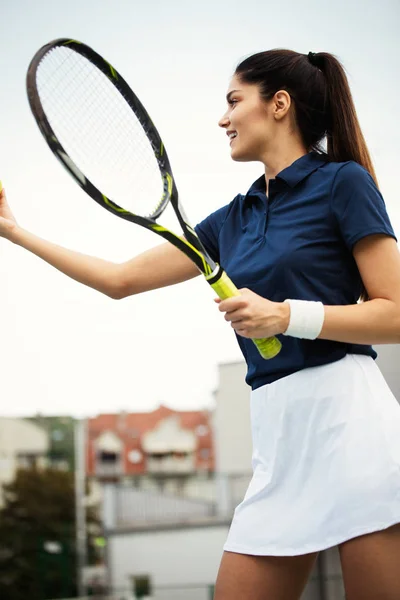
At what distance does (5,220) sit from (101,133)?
226mm

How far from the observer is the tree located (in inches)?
499

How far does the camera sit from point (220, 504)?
1316cm

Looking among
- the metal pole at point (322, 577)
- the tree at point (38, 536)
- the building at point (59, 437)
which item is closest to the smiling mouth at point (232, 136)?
the metal pole at point (322, 577)

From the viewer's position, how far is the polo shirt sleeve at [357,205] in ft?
Answer: 3.97

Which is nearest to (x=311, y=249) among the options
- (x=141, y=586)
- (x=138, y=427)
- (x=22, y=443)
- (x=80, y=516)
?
(x=141, y=586)

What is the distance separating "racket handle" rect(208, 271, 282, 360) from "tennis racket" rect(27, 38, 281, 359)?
0.04 m

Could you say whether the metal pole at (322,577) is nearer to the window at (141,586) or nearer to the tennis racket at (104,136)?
the tennis racket at (104,136)

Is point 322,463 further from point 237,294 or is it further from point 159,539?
point 159,539

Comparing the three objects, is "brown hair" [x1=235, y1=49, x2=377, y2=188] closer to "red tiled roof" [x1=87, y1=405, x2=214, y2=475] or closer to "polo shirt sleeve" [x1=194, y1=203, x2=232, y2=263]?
"polo shirt sleeve" [x1=194, y1=203, x2=232, y2=263]

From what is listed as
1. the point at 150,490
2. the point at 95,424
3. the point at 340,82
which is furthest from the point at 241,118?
the point at 95,424

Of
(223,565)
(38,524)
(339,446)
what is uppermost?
(339,446)

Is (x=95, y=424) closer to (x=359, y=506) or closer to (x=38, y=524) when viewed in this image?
(x=38, y=524)

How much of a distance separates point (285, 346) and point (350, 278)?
138mm

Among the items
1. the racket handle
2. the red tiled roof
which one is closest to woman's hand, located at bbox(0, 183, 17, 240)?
the racket handle
